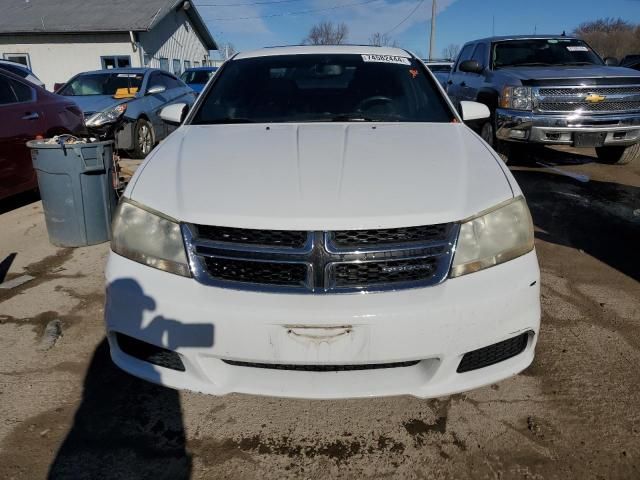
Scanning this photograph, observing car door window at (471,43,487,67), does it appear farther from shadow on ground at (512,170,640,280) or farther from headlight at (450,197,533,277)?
headlight at (450,197,533,277)

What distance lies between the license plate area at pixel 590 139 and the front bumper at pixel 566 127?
2 centimetres

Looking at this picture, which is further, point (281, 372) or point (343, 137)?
point (343, 137)

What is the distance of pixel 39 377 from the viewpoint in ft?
8.31

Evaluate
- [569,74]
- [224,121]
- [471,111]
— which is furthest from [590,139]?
[224,121]

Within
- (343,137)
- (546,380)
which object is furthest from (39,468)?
(546,380)

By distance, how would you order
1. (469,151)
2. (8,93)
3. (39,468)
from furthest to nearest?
(8,93)
(469,151)
(39,468)

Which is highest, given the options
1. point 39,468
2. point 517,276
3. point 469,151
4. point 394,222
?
point 469,151

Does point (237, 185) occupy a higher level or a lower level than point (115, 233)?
higher

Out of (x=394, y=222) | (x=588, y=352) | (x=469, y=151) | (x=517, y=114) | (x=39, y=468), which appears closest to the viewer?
(x=394, y=222)

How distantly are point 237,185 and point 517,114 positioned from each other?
563 cm

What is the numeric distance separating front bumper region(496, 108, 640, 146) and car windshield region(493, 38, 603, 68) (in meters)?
1.46

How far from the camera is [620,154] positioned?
754cm

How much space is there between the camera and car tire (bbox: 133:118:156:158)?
816cm

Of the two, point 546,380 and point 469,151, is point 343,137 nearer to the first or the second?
point 469,151
